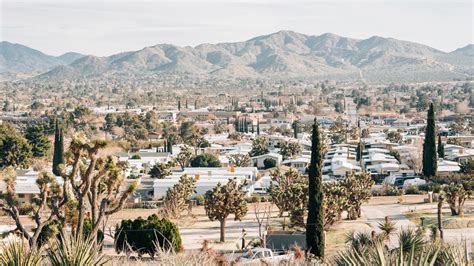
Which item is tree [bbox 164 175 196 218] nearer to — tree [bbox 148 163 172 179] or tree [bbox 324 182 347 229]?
tree [bbox 324 182 347 229]

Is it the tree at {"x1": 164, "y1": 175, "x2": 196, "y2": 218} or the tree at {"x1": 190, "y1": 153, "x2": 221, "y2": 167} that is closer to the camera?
the tree at {"x1": 164, "y1": 175, "x2": 196, "y2": 218}

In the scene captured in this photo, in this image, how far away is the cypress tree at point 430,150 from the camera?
4575cm

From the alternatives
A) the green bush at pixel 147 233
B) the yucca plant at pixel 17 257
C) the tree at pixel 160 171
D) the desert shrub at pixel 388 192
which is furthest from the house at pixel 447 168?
the yucca plant at pixel 17 257

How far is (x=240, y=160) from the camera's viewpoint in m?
58.3

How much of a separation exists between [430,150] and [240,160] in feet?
56.7

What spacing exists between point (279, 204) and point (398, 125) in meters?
61.9

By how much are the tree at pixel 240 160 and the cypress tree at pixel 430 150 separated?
1578 centimetres

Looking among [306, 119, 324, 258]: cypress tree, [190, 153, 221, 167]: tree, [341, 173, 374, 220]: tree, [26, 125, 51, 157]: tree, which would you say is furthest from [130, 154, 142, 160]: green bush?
[306, 119, 324, 258]: cypress tree

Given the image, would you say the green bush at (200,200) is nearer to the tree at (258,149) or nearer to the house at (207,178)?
the house at (207,178)

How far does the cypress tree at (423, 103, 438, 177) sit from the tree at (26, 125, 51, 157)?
95.8ft

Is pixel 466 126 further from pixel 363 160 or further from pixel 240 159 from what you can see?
pixel 240 159

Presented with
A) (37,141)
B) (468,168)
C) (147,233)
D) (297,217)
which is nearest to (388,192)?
(468,168)

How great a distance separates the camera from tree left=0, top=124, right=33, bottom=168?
51.4 meters

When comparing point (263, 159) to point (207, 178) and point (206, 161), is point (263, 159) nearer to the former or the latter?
point (206, 161)
